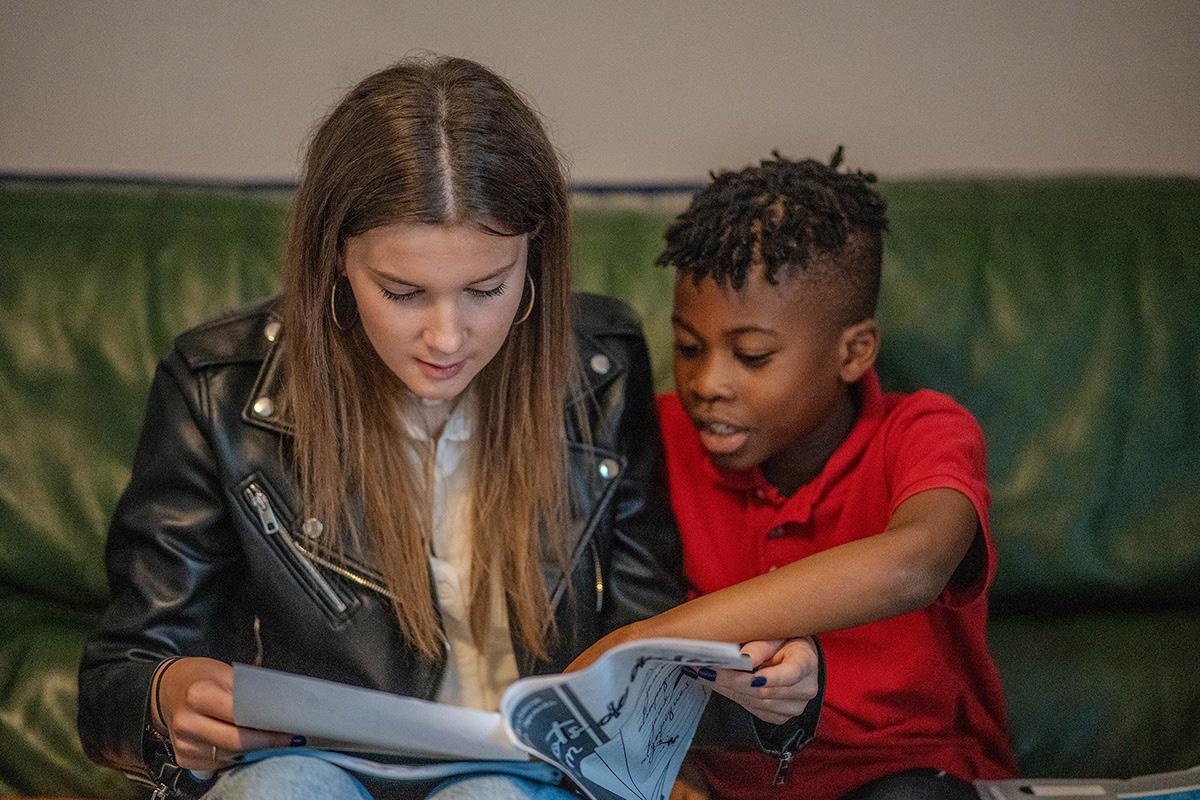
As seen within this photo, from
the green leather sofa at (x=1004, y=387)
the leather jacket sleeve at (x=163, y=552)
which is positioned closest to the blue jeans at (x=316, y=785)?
the leather jacket sleeve at (x=163, y=552)

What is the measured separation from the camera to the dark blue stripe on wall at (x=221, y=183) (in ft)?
5.36

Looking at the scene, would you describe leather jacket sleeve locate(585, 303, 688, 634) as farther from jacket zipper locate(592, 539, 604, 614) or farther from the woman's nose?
the woman's nose

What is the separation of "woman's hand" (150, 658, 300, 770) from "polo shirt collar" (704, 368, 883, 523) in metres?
0.57

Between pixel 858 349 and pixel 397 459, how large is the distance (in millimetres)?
509

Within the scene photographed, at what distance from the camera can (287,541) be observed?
1.17 metres

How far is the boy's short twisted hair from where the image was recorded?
47.4 inches

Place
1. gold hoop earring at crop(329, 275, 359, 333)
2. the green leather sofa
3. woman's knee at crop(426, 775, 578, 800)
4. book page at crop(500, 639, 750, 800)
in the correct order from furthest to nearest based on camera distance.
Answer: the green leather sofa → gold hoop earring at crop(329, 275, 359, 333) → woman's knee at crop(426, 775, 578, 800) → book page at crop(500, 639, 750, 800)

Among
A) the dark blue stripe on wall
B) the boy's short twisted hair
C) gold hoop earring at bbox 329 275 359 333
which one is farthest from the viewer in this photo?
the dark blue stripe on wall

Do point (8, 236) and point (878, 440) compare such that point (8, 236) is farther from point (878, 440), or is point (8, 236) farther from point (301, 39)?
point (878, 440)

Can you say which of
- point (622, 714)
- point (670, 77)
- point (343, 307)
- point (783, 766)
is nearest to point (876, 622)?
point (783, 766)

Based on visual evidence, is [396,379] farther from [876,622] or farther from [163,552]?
[876,622]

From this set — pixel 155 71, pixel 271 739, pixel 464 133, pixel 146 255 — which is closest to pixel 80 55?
pixel 155 71

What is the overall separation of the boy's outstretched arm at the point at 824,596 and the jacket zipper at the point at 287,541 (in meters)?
0.29

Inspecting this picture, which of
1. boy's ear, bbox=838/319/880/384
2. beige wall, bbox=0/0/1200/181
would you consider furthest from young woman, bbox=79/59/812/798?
beige wall, bbox=0/0/1200/181
